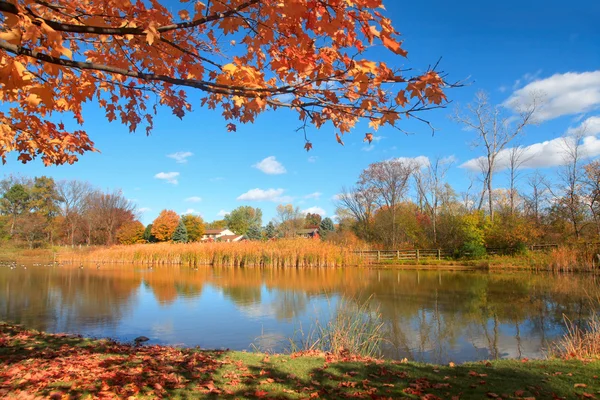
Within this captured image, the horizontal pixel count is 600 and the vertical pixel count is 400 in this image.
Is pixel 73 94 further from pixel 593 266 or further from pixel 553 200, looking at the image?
pixel 553 200

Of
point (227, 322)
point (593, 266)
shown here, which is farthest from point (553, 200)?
point (227, 322)

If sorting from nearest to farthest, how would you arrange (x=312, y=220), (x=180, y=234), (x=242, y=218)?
1. (x=180, y=234)
2. (x=242, y=218)
3. (x=312, y=220)

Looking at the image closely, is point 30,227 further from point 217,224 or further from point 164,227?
point 217,224

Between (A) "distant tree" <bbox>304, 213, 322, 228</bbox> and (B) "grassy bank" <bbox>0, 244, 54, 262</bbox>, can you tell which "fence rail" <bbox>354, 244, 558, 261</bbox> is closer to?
(B) "grassy bank" <bbox>0, 244, 54, 262</bbox>

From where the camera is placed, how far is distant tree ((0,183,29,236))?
46.7m

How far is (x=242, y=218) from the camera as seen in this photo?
96.1 meters

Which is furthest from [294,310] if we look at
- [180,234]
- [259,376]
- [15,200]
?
[15,200]

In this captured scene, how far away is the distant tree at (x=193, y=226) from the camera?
6106 cm

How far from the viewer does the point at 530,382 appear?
4426 mm

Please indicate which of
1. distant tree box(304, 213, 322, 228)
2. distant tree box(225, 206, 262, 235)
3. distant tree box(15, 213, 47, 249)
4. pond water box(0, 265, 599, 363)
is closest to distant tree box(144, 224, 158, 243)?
distant tree box(15, 213, 47, 249)

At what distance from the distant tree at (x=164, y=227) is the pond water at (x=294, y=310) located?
3773 centimetres

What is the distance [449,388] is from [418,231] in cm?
3473

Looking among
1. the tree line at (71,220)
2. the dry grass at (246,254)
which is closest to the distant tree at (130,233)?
the tree line at (71,220)

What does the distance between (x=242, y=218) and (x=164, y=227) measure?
4030cm
